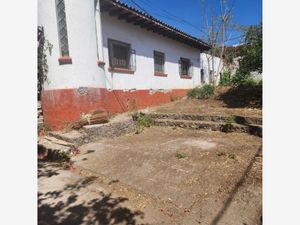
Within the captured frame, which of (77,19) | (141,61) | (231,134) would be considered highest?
(77,19)

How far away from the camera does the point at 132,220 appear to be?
2.82 meters

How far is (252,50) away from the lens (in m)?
7.88

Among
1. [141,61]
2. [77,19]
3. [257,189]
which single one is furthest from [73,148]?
[141,61]

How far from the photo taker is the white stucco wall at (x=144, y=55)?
28.2ft

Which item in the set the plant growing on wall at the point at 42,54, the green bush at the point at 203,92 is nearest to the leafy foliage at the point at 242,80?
the green bush at the point at 203,92

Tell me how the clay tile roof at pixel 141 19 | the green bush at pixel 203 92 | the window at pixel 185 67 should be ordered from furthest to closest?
the window at pixel 185 67
the green bush at pixel 203 92
the clay tile roof at pixel 141 19

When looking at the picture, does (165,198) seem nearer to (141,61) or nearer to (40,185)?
(40,185)

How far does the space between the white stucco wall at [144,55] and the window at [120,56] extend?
194 millimetres

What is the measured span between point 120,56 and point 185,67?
19.6 ft

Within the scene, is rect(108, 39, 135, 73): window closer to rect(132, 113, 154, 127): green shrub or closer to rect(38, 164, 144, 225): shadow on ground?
rect(132, 113, 154, 127): green shrub

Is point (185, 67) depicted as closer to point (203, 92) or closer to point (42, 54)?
point (203, 92)

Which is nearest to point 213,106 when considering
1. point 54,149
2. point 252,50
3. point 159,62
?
point 252,50

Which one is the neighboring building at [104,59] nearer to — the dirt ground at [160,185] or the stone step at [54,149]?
the stone step at [54,149]

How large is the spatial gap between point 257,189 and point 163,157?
210cm
